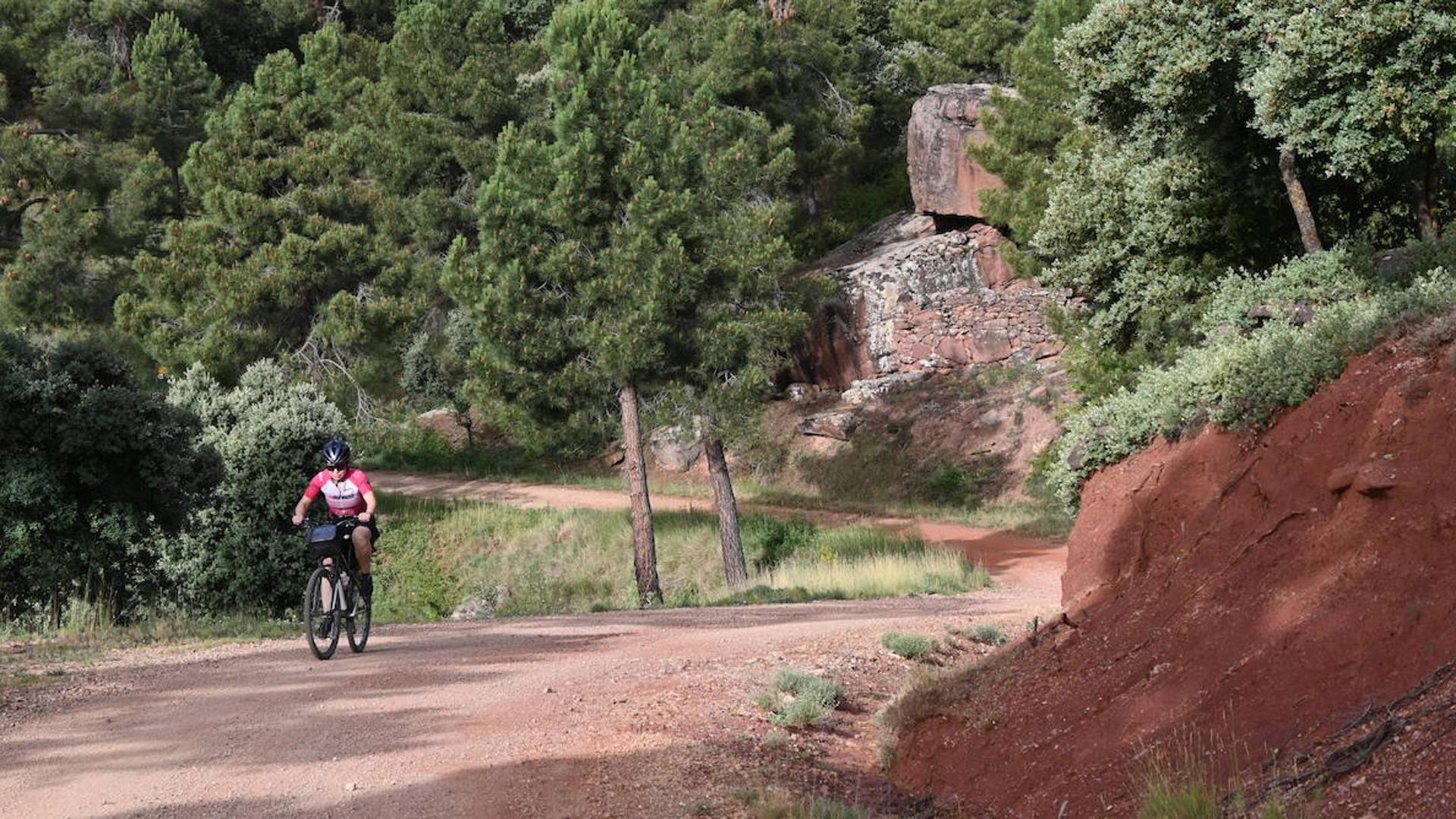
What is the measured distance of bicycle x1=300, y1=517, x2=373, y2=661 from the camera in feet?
36.9

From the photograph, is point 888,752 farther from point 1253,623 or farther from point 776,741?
point 1253,623

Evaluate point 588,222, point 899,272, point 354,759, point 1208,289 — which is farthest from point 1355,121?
point 899,272

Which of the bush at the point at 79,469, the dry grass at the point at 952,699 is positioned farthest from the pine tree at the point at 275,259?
the dry grass at the point at 952,699

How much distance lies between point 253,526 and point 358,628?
38.8 ft

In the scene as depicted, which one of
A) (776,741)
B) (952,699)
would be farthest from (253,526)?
(952,699)

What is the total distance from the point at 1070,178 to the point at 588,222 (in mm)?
10386

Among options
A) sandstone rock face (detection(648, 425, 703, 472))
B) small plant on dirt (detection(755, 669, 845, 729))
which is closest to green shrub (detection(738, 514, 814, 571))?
sandstone rock face (detection(648, 425, 703, 472))

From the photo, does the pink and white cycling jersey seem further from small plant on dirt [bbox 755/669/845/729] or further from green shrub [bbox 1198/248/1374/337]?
green shrub [bbox 1198/248/1374/337]

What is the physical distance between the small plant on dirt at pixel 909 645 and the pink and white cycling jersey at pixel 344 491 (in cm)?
478

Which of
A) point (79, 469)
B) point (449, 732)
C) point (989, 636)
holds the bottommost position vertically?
point (989, 636)

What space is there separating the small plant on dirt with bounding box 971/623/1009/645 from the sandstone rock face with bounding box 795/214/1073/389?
24.6m

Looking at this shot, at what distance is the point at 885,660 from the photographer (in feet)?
40.9

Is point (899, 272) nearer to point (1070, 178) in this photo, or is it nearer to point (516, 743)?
point (1070, 178)

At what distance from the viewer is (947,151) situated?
40.4m
